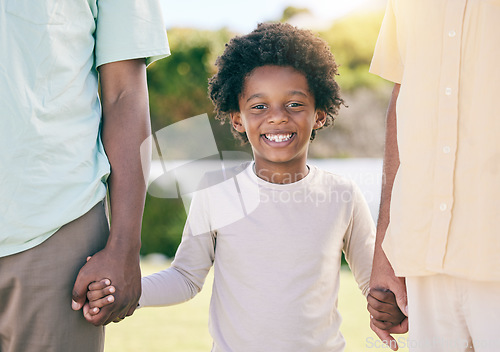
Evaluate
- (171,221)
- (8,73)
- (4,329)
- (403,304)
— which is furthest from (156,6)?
(171,221)

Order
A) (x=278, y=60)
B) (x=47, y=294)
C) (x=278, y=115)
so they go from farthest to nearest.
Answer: (x=278, y=60) → (x=278, y=115) → (x=47, y=294)

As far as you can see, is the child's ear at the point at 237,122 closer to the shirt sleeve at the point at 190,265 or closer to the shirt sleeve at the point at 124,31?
the shirt sleeve at the point at 190,265

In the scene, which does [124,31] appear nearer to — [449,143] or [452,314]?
[449,143]

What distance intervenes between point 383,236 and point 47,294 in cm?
108

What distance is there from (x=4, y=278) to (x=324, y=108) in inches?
59.6

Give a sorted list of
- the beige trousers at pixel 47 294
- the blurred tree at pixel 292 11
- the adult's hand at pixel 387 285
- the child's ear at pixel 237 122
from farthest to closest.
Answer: the blurred tree at pixel 292 11 < the child's ear at pixel 237 122 < the adult's hand at pixel 387 285 < the beige trousers at pixel 47 294

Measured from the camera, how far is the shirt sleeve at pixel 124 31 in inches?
65.9

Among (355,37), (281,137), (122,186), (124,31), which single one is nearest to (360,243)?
(281,137)

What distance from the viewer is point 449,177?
161 centimetres

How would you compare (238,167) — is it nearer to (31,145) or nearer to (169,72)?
(31,145)

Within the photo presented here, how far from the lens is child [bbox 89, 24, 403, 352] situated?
2092 millimetres

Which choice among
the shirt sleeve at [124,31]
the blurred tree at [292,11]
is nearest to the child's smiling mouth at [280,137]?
the shirt sleeve at [124,31]

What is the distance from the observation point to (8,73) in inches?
59.4

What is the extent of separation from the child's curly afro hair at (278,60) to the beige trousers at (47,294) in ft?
3.57
